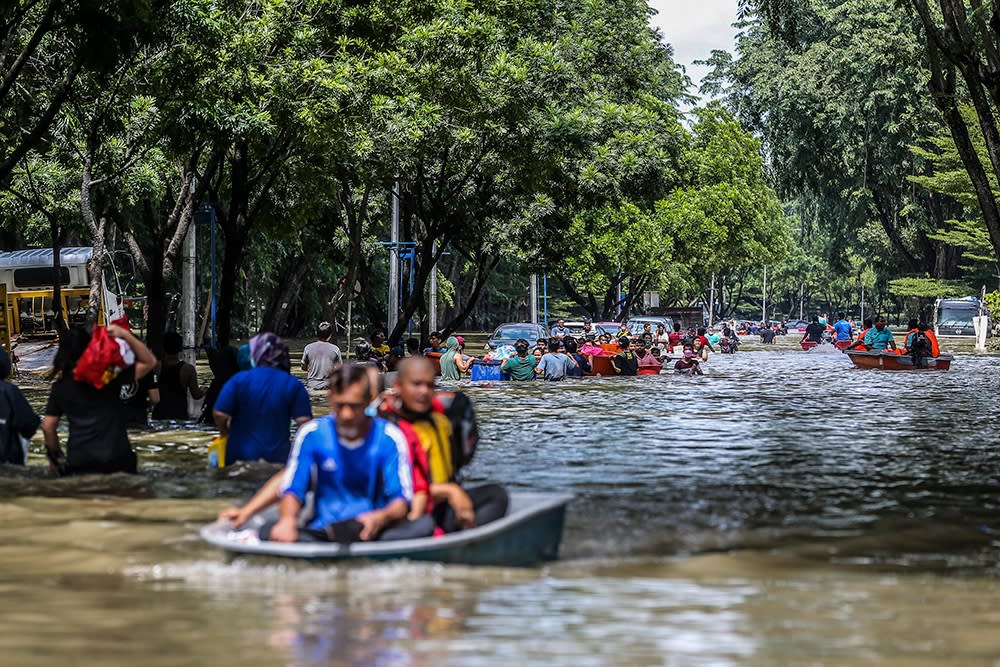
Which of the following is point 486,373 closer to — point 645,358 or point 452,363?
point 452,363

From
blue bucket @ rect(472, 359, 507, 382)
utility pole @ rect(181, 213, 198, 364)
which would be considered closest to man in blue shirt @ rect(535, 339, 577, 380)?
blue bucket @ rect(472, 359, 507, 382)

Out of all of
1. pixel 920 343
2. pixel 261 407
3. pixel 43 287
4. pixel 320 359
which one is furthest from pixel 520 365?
pixel 261 407

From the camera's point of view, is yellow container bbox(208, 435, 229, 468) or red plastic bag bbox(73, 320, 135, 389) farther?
yellow container bbox(208, 435, 229, 468)

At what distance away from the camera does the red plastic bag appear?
11.0 m

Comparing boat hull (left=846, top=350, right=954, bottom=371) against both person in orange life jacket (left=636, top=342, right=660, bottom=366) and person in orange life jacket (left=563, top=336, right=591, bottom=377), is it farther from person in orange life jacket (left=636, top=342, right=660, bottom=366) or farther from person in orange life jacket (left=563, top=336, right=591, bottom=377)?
person in orange life jacket (left=563, top=336, right=591, bottom=377)

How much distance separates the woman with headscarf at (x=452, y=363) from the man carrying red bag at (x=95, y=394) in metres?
20.1

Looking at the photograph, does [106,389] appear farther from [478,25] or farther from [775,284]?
[775,284]

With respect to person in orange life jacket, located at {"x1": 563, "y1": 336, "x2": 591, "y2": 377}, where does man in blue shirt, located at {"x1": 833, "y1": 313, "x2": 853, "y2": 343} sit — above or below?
above

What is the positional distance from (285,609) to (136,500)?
4.81 meters

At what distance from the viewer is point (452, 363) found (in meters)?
31.7

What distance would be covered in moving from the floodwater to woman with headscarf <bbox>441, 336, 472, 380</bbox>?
1351 centimetres

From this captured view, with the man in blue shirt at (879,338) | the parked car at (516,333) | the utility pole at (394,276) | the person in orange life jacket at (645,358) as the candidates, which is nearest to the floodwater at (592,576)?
the person in orange life jacket at (645,358)

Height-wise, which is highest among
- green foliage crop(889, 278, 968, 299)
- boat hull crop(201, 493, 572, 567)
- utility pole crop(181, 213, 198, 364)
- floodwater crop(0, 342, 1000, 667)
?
green foliage crop(889, 278, 968, 299)

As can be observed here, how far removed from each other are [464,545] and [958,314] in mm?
68361
